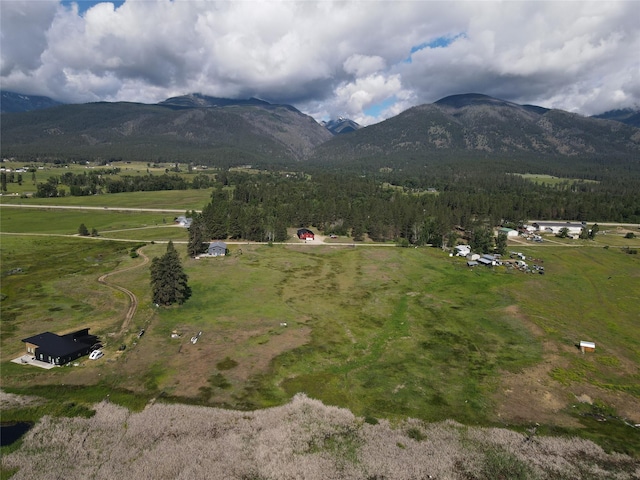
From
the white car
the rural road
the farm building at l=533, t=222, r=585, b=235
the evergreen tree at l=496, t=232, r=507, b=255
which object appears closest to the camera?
the white car

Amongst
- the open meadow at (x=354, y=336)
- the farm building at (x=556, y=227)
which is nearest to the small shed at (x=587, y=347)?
the open meadow at (x=354, y=336)

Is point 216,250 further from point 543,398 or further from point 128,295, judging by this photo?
point 543,398

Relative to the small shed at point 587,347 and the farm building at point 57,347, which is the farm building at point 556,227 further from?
the farm building at point 57,347

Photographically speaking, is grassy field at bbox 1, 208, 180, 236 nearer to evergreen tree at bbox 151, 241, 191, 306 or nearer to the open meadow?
the open meadow

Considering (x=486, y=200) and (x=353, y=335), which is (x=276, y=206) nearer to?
(x=486, y=200)

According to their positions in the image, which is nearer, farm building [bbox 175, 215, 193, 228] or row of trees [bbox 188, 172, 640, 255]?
row of trees [bbox 188, 172, 640, 255]

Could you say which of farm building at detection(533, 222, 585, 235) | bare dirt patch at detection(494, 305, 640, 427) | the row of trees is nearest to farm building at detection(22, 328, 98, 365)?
the row of trees
